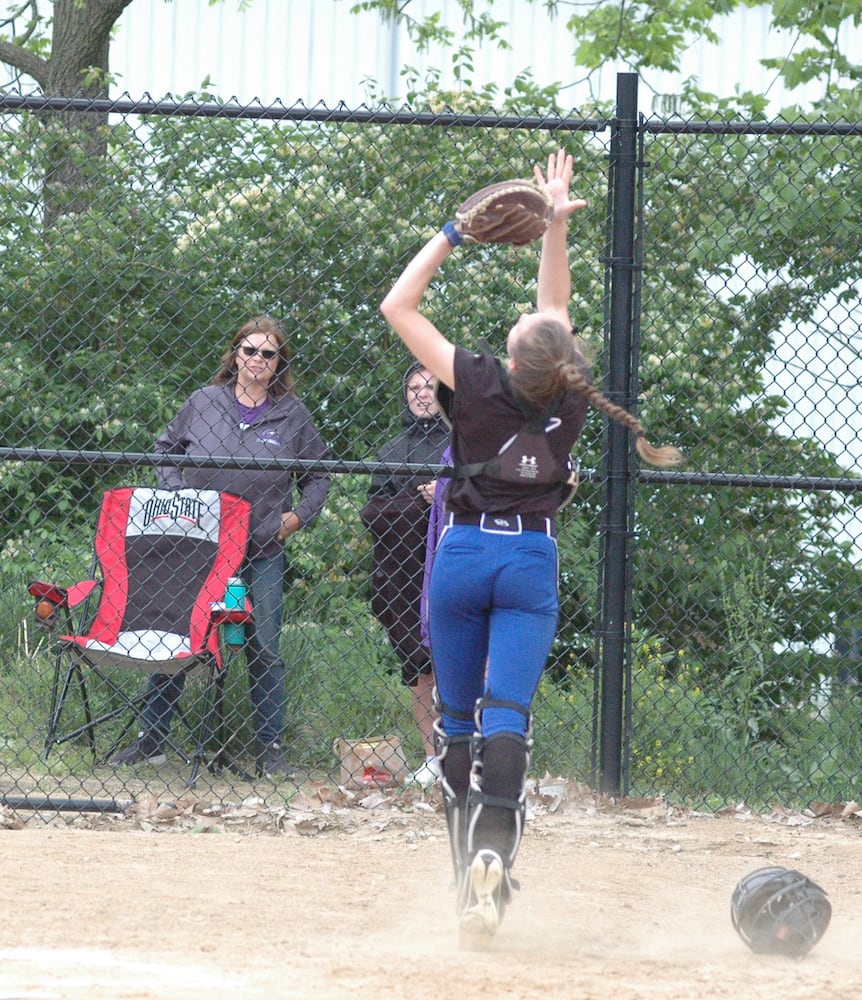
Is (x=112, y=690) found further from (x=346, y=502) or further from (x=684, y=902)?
(x=684, y=902)

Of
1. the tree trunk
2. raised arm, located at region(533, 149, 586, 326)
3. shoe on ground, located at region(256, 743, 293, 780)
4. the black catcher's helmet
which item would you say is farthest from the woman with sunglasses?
the black catcher's helmet

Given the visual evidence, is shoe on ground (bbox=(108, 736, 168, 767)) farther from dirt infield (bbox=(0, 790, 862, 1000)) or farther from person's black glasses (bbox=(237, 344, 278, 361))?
person's black glasses (bbox=(237, 344, 278, 361))

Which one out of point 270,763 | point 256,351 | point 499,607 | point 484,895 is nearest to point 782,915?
point 484,895

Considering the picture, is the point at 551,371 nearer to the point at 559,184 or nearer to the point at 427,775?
the point at 559,184

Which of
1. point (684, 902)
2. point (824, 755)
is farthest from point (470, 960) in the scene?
point (824, 755)

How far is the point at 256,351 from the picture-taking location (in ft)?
19.6

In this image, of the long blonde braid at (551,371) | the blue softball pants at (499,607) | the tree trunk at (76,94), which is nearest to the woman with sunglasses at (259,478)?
the tree trunk at (76,94)

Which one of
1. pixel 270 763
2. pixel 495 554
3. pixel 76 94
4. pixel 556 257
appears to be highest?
pixel 76 94

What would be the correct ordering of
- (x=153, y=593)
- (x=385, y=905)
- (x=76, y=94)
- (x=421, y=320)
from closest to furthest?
(x=421, y=320), (x=385, y=905), (x=153, y=593), (x=76, y=94)

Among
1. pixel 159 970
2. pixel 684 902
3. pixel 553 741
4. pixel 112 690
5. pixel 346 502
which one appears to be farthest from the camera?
pixel 346 502

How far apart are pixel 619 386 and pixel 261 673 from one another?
6.57ft

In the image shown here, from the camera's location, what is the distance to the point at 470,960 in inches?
135

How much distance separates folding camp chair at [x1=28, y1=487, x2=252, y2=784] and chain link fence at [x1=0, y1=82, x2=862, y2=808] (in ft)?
0.69

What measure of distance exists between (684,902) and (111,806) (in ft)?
7.37
